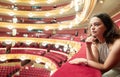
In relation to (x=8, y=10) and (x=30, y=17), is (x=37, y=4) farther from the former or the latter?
(x=8, y=10)

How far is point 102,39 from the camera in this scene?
6.58 ft

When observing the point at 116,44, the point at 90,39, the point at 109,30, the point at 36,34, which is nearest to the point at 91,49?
the point at 90,39

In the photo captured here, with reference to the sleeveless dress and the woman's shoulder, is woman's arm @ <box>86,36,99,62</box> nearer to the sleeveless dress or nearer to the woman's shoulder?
the sleeveless dress

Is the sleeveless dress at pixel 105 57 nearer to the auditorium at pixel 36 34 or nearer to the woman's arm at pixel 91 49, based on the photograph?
the woman's arm at pixel 91 49

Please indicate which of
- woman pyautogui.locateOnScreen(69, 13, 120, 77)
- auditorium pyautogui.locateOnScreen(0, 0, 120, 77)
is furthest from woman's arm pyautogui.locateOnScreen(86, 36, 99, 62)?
auditorium pyautogui.locateOnScreen(0, 0, 120, 77)

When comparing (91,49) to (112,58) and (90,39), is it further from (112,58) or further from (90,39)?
(112,58)

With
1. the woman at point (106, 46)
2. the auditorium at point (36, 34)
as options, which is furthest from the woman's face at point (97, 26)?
the auditorium at point (36, 34)

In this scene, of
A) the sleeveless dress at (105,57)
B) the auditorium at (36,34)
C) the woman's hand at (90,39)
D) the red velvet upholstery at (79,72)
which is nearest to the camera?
the red velvet upholstery at (79,72)

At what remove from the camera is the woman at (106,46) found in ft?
5.73

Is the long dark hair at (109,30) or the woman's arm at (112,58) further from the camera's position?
the long dark hair at (109,30)

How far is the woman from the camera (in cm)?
175

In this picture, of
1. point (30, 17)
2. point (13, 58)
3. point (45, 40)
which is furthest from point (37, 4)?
point (13, 58)

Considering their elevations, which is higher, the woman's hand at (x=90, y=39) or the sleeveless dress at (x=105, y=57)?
the woman's hand at (x=90, y=39)

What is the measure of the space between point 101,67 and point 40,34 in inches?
917
